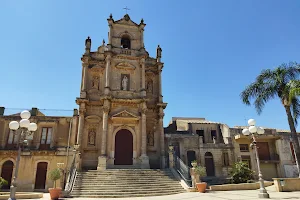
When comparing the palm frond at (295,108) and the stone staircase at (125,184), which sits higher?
the palm frond at (295,108)

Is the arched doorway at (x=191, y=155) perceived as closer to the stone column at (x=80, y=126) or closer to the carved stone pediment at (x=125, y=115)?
the carved stone pediment at (x=125, y=115)

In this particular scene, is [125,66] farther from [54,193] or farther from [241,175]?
[241,175]

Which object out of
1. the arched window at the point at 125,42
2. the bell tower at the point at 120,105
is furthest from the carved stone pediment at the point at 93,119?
the arched window at the point at 125,42

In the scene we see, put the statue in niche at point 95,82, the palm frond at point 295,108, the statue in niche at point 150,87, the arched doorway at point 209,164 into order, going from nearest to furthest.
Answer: the palm frond at point 295,108 < the statue in niche at point 95,82 < the statue in niche at point 150,87 < the arched doorway at point 209,164

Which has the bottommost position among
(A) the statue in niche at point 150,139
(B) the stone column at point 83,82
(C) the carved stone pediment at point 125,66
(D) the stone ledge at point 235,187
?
(D) the stone ledge at point 235,187

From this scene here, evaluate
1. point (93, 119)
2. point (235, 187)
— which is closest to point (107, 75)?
point (93, 119)

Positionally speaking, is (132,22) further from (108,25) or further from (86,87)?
(86,87)

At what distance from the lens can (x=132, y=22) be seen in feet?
78.8

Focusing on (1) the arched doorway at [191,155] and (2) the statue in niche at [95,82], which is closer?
(2) the statue in niche at [95,82]

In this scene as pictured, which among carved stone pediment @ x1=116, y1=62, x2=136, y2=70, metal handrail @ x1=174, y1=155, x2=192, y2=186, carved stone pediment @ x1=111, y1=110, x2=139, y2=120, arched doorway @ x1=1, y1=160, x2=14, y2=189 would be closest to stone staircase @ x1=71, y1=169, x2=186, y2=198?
metal handrail @ x1=174, y1=155, x2=192, y2=186

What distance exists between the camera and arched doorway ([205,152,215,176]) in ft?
76.7

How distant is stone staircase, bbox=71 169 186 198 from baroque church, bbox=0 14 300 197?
5.8 inches

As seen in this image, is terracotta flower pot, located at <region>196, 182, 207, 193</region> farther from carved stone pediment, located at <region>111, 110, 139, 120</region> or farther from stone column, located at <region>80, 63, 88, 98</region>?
stone column, located at <region>80, 63, 88, 98</region>

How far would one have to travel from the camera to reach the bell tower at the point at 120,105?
18922 mm
